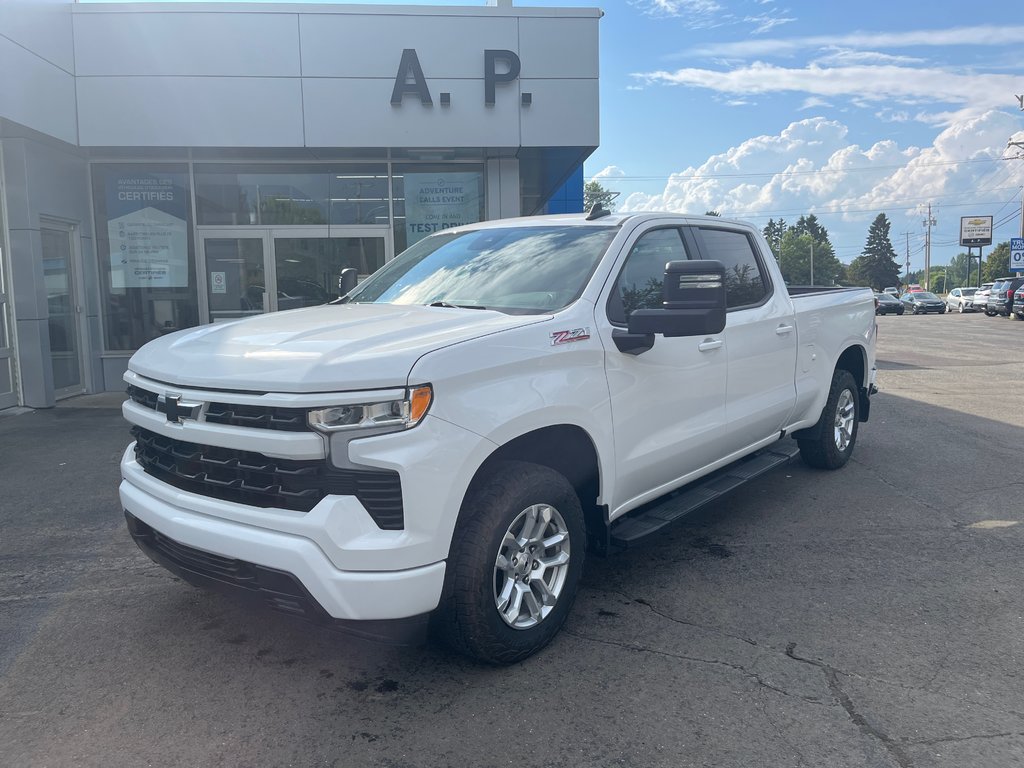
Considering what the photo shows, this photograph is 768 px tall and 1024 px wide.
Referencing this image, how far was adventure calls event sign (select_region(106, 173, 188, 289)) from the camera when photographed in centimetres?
1208

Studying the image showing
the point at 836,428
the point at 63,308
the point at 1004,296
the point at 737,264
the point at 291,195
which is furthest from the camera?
the point at 1004,296

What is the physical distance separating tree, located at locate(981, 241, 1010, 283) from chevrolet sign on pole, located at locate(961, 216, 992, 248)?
13285 millimetres

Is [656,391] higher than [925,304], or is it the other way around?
[656,391]

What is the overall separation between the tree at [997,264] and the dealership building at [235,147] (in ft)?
328

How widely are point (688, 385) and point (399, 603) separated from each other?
2.10 metres

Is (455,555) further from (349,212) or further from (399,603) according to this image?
(349,212)

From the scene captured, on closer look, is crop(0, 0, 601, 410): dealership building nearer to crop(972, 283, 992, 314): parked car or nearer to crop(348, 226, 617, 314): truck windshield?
crop(348, 226, 617, 314): truck windshield

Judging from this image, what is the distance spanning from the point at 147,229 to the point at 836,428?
10.4 meters

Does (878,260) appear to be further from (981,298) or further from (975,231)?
(981,298)

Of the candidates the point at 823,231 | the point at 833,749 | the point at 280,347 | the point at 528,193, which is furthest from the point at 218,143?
the point at 823,231

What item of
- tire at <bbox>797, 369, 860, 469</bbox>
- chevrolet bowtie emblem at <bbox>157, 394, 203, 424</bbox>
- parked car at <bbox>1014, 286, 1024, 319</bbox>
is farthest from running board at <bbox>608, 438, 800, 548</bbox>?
parked car at <bbox>1014, 286, 1024, 319</bbox>

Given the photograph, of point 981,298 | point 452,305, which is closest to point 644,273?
point 452,305

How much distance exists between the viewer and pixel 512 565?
326cm

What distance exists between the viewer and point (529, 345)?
3.26 m
